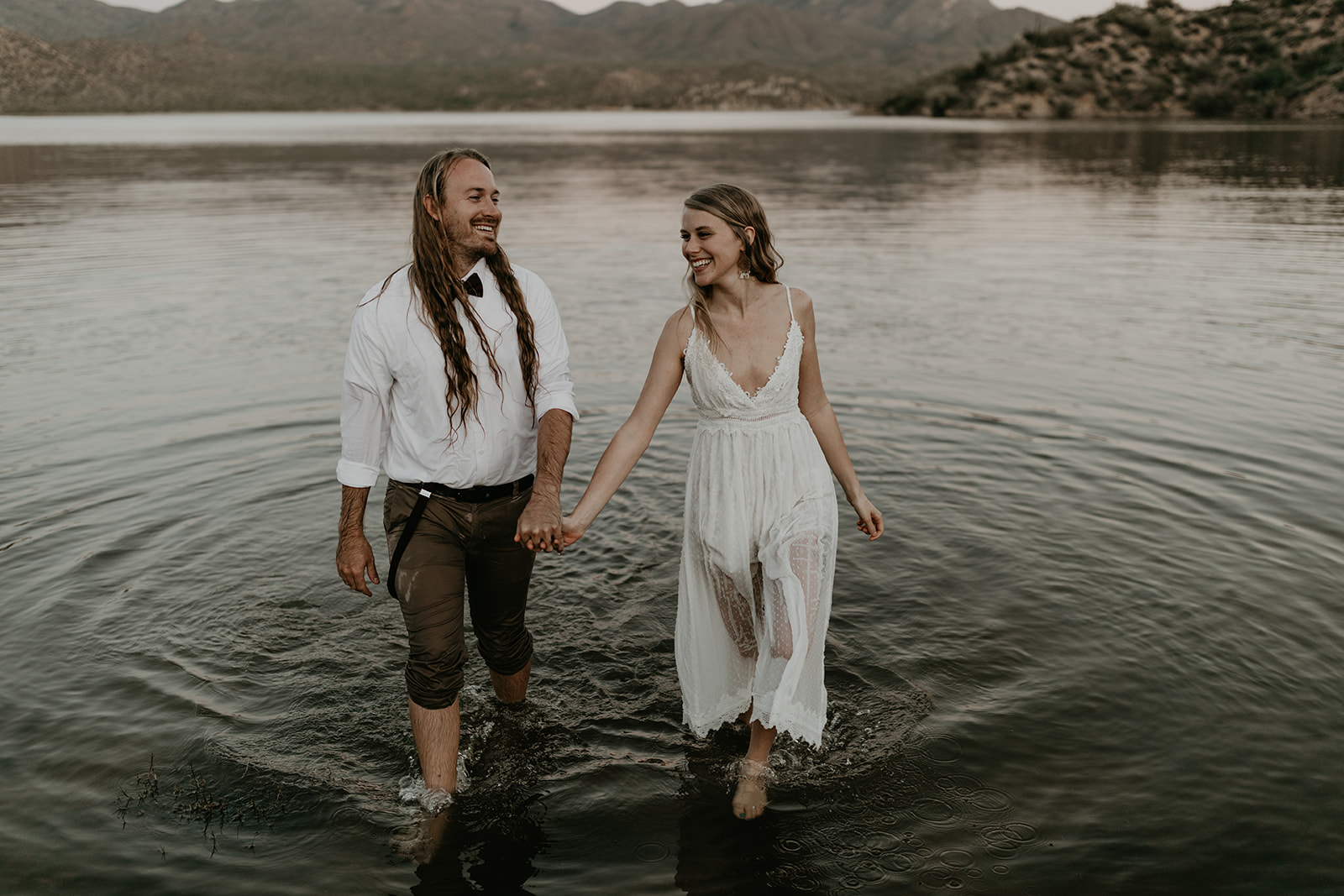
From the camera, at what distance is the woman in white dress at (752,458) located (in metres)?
4.35

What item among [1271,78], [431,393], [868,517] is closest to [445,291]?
[431,393]

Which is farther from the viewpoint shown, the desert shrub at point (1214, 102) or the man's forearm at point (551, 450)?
the desert shrub at point (1214, 102)

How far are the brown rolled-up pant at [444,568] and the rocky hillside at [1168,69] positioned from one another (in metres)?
94.4

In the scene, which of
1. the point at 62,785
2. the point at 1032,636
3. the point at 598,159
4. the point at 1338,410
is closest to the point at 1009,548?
the point at 1032,636

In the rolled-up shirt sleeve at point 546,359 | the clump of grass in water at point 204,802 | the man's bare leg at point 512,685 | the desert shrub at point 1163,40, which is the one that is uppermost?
the desert shrub at point 1163,40

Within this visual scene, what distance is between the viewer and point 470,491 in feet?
14.4

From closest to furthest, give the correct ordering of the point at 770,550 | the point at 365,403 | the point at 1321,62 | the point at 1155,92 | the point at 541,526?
the point at 541,526, the point at 365,403, the point at 770,550, the point at 1321,62, the point at 1155,92

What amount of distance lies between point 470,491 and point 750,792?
2.00 meters

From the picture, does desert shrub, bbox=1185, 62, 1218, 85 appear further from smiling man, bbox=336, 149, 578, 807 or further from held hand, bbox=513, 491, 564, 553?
held hand, bbox=513, 491, 564, 553

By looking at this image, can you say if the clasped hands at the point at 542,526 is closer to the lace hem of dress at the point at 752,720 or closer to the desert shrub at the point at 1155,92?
the lace hem of dress at the point at 752,720

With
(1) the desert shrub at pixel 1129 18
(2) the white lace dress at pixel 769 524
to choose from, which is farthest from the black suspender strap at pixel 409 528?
(1) the desert shrub at pixel 1129 18

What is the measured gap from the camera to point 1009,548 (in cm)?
765

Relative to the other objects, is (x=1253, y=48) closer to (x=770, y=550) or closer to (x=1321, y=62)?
(x=1321, y=62)

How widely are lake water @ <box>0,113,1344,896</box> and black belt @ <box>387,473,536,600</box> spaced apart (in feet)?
4.36
